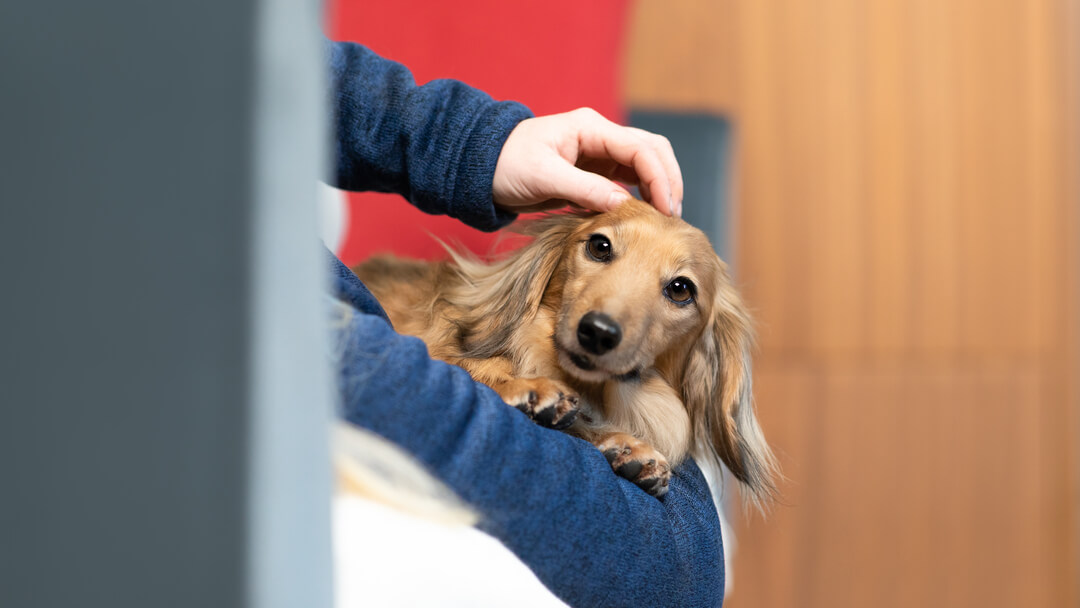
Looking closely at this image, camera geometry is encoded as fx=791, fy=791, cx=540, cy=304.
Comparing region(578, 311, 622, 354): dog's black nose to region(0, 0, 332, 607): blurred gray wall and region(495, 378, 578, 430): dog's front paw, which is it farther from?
region(0, 0, 332, 607): blurred gray wall

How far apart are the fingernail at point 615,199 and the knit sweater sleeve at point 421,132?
169 mm

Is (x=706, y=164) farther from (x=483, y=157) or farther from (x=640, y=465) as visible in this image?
(x=640, y=465)

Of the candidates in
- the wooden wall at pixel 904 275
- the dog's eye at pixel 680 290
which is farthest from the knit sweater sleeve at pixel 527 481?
the wooden wall at pixel 904 275

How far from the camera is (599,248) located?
44.7 inches

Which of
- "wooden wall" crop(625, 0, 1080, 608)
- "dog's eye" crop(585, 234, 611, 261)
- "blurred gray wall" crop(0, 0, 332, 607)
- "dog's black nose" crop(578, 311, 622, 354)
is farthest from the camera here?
"wooden wall" crop(625, 0, 1080, 608)

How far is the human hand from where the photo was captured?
108 cm

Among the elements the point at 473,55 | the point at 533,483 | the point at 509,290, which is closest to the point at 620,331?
the point at 509,290

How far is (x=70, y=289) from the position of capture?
1.20ft

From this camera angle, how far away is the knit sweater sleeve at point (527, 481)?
0.58 m

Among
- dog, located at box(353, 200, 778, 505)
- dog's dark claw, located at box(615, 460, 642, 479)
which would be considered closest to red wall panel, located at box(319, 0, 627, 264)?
dog, located at box(353, 200, 778, 505)

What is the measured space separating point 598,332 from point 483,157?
0.97ft

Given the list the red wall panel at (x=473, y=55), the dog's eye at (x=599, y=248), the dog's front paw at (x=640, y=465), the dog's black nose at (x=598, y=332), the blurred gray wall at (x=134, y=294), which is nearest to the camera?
the blurred gray wall at (x=134, y=294)

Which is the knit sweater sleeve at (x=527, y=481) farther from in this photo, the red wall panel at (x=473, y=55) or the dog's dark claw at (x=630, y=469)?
the red wall panel at (x=473, y=55)

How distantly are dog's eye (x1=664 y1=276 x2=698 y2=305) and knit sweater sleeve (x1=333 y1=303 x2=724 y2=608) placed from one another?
1.26 feet
